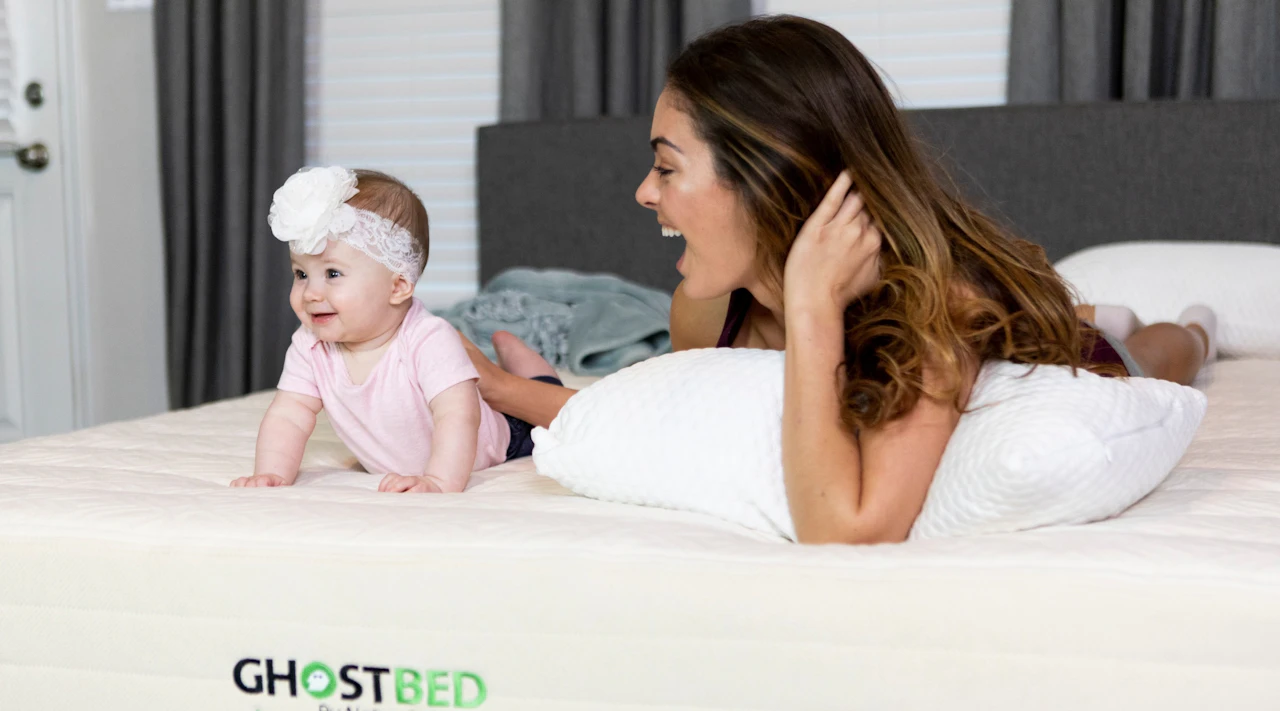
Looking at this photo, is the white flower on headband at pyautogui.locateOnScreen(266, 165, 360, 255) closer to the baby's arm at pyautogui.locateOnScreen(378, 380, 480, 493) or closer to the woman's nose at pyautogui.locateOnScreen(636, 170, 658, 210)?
the baby's arm at pyautogui.locateOnScreen(378, 380, 480, 493)

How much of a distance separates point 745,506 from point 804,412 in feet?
0.34

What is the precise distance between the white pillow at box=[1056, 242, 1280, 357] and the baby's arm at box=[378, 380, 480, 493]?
1.45 meters

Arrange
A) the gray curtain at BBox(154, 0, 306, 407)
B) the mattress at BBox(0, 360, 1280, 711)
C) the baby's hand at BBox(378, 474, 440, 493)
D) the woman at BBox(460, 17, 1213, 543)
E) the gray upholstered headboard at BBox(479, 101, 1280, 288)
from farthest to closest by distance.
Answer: the gray curtain at BBox(154, 0, 306, 407) → the gray upholstered headboard at BBox(479, 101, 1280, 288) → the baby's hand at BBox(378, 474, 440, 493) → the woman at BBox(460, 17, 1213, 543) → the mattress at BBox(0, 360, 1280, 711)

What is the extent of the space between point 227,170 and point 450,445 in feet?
7.94

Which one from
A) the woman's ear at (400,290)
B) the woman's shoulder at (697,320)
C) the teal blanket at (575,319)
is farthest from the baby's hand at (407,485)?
the teal blanket at (575,319)

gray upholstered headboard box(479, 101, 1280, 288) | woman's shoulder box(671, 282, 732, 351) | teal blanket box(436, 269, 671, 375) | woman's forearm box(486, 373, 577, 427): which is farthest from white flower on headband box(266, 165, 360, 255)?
gray upholstered headboard box(479, 101, 1280, 288)

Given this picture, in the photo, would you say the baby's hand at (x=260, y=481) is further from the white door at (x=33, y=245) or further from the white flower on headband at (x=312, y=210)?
the white door at (x=33, y=245)

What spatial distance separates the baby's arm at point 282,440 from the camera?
46.6 inches

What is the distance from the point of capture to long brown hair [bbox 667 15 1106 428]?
1.07m

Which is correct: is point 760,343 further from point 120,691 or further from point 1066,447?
point 120,691

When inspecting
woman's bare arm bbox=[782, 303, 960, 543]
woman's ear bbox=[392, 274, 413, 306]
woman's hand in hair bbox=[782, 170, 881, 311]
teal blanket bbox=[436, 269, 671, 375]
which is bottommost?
teal blanket bbox=[436, 269, 671, 375]

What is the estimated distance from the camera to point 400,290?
4.28ft

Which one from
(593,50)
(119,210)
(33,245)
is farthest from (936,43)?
(33,245)

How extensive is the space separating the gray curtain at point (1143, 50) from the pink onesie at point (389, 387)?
1.99 metres
